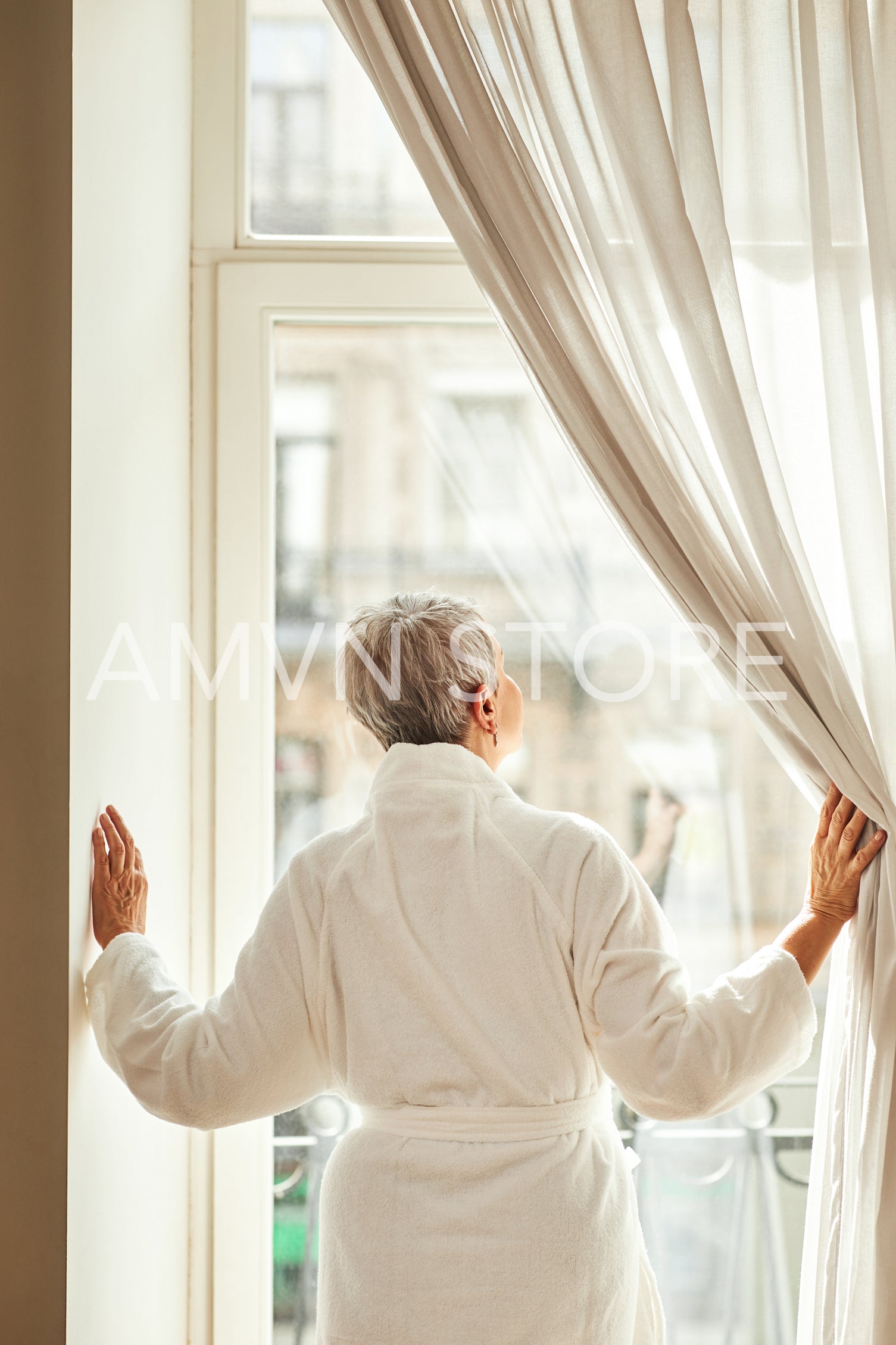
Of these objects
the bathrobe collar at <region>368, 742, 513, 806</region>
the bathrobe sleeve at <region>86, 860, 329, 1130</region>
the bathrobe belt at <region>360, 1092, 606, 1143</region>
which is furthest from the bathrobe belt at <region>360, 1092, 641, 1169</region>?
the bathrobe collar at <region>368, 742, 513, 806</region>

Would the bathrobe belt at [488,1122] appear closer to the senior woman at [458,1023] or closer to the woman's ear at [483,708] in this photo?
the senior woman at [458,1023]

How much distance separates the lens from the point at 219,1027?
123 centimetres

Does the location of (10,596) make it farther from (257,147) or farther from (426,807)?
(257,147)

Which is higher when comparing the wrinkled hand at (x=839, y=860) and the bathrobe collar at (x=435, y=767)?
the bathrobe collar at (x=435, y=767)

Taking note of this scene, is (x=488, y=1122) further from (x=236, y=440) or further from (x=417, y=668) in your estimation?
(x=236, y=440)

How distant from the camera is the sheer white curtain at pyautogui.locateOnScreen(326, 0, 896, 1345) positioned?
1.28 metres

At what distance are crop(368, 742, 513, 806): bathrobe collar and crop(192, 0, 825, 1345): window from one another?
353 millimetres

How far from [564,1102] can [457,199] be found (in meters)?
1.10

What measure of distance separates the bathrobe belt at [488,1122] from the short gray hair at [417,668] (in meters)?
0.43

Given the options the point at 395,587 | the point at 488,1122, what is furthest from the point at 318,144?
the point at 488,1122

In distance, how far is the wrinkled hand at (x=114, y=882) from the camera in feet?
4.12

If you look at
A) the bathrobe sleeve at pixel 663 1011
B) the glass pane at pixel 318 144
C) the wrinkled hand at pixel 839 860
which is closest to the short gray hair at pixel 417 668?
the bathrobe sleeve at pixel 663 1011

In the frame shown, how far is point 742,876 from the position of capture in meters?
1.60

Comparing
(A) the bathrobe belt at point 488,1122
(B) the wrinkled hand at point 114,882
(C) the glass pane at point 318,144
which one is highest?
(C) the glass pane at point 318,144
